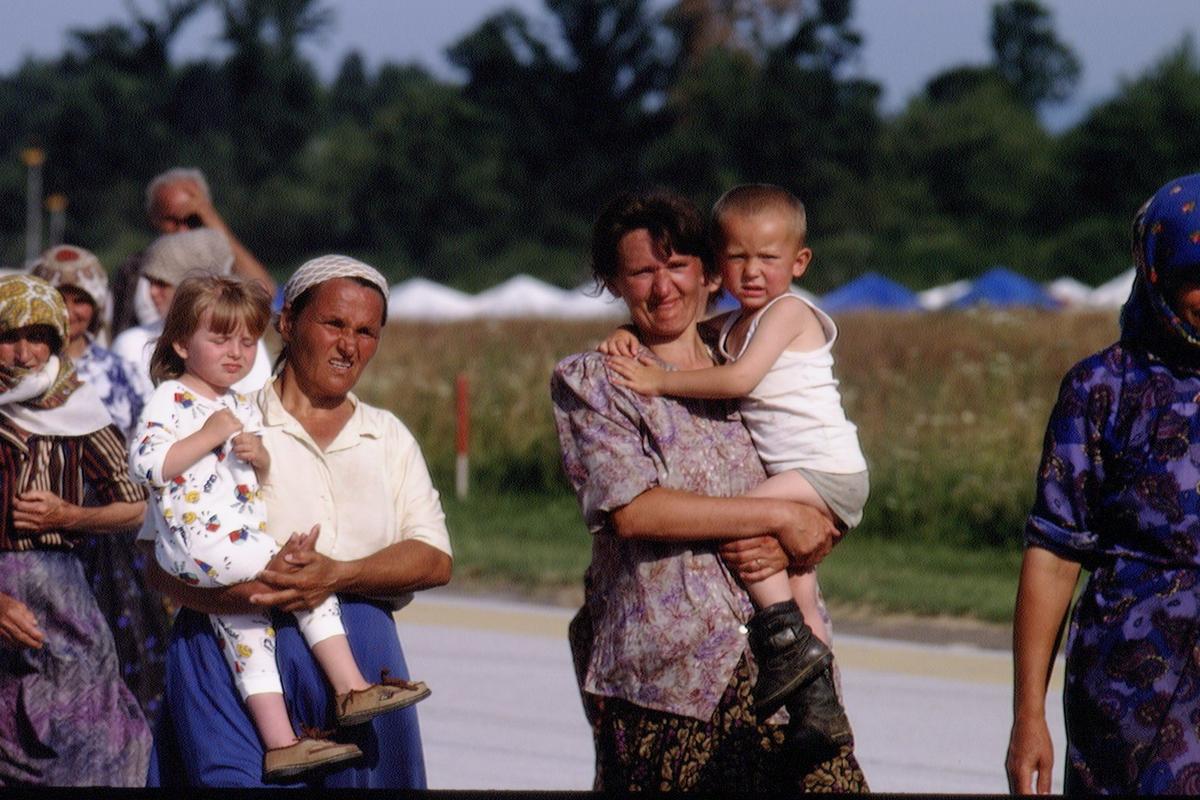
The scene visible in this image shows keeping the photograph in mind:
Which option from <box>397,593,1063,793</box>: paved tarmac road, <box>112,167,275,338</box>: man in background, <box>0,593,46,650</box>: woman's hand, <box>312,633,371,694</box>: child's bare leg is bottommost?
<box>397,593,1063,793</box>: paved tarmac road

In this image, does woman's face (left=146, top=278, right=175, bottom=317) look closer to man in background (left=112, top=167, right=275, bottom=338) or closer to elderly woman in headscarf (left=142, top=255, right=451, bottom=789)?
man in background (left=112, top=167, right=275, bottom=338)

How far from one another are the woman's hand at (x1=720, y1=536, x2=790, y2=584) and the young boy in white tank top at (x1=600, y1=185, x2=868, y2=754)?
0.05 feet

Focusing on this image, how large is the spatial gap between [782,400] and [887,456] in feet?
36.9

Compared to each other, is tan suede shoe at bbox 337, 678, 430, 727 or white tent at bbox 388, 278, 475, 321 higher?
white tent at bbox 388, 278, 475, 321

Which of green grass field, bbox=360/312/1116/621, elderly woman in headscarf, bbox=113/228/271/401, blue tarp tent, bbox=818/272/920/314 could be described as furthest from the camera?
blue tarp tent, bbox=818/272/920/314

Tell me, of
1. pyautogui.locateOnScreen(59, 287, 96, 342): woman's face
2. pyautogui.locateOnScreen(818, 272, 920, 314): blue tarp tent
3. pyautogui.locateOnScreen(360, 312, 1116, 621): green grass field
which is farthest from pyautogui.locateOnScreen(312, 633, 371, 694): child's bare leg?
pyautogui.locateOnScreen(818, 272, 920, 314): blue tarp tent

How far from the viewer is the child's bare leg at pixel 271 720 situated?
4242 millimetres

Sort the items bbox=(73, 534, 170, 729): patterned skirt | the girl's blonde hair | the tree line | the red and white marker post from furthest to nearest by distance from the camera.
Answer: the tree line
the red and white marker post
bbox=(73, 534, 170, 729): patterned skirt
the girl's blonde hair

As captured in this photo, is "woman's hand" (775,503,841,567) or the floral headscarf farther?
the floral headscarf

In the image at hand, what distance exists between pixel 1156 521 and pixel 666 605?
1024 millimetres

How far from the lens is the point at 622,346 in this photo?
4.27m

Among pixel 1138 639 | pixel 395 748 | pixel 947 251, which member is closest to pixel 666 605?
pixel 395 748

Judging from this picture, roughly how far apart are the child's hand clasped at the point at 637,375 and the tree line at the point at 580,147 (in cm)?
5849

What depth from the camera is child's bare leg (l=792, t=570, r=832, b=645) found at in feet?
14.0
